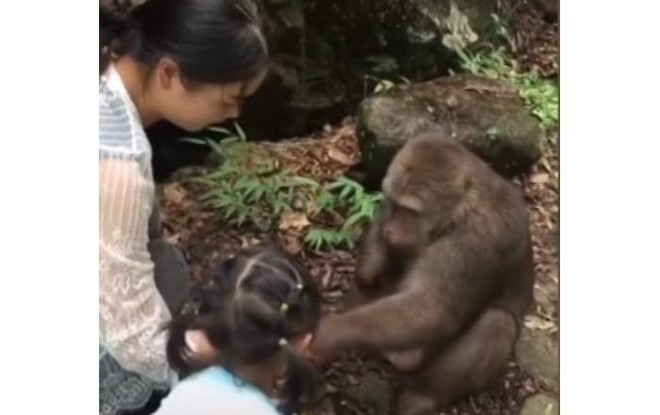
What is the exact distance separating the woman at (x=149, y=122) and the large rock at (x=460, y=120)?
25cm

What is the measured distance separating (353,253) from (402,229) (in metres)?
0.11

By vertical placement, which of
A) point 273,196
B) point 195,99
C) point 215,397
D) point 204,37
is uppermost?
point 204,37

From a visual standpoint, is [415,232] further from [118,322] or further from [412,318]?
[118,322]

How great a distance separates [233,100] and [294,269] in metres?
0.35

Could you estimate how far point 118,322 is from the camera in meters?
2.53

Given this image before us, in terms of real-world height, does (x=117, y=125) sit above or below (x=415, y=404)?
above

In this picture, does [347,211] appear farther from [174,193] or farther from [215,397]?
[215,397]

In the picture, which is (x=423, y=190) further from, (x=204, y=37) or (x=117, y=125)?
(x=117, y=125)

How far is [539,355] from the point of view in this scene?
2.43 meters

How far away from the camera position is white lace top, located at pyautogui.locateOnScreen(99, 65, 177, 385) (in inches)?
98.4

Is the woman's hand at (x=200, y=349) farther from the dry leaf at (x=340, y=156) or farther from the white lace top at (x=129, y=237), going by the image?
the dry leaf at (x=340, y=156)

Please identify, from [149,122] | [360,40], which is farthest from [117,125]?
[360,40]

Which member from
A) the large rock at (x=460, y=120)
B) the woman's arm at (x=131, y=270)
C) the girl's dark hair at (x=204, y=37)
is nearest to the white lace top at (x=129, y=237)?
the woman's arm at (x=131, y=270)
